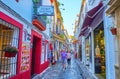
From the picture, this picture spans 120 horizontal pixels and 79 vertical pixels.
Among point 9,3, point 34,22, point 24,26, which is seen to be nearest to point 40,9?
point 34,22

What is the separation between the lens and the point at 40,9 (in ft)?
34.1

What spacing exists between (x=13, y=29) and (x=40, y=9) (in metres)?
2.99

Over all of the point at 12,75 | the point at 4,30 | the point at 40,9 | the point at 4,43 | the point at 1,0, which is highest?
the point at 40,9

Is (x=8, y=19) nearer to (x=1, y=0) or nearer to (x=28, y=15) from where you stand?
(x=1, y=0)

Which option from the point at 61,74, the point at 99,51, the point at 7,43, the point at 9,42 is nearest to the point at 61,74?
the point at 61,74

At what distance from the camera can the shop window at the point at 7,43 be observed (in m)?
6.94

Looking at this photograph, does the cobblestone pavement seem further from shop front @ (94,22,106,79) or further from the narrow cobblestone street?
shop front @ (94,22,106,79)

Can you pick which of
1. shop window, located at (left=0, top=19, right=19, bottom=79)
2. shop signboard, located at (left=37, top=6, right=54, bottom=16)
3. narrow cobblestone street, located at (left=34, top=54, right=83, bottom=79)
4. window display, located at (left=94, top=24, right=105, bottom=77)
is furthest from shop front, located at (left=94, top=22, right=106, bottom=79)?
shop window, located at (left=0, top=19, right=19, bottom=79)

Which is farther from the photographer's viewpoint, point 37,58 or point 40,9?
point 37,58

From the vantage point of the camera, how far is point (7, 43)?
7316 millimetres

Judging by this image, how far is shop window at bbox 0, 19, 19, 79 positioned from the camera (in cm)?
694

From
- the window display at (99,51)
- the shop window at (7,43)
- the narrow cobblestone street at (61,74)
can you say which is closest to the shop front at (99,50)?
the window display at (99,51)

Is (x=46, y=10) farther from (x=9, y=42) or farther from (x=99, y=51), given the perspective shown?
(x=99, y=51)

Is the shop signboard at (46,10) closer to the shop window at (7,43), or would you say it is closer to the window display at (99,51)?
the shop window at (7,43)
